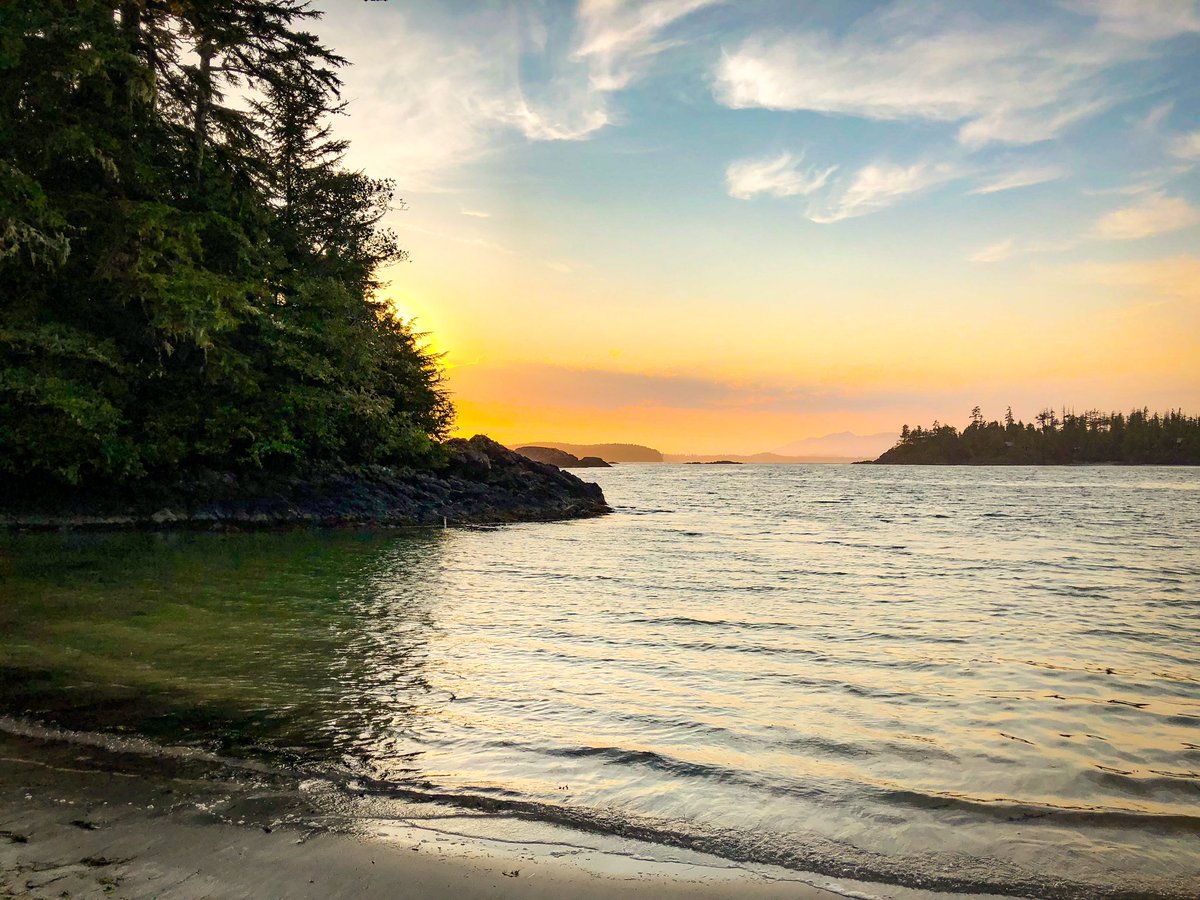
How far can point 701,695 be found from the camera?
8.02 metres

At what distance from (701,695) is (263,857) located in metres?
5.04

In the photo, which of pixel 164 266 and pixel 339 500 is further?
pixel 339 500

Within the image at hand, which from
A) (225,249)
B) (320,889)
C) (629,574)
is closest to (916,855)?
(320,889)

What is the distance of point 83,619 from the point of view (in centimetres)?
1046

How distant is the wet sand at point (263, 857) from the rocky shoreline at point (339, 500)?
23.2m

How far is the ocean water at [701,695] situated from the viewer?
192 inches

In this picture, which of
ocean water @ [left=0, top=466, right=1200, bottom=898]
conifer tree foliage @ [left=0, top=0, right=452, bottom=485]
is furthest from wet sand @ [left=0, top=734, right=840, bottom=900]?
conifer tree foliage @ [left=0, top=0, right=452, bottom=485]

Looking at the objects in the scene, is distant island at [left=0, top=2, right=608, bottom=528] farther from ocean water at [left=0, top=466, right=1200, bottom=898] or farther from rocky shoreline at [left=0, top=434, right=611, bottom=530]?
ocean water at [left=0, top=466, right=1200, bottom=898]

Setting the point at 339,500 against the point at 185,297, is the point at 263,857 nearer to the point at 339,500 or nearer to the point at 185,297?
the point at 185,297

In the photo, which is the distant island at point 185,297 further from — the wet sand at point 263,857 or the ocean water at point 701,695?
the wet sand at point 263,857

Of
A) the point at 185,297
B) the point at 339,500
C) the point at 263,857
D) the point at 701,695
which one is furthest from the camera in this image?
the point at 339,500

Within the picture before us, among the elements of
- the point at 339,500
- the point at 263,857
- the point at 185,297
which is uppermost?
the point at 185,297

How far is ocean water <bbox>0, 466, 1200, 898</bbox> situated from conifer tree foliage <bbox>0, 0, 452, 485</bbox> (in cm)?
742

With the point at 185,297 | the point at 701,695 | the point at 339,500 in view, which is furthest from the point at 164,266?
the point at 701,695
